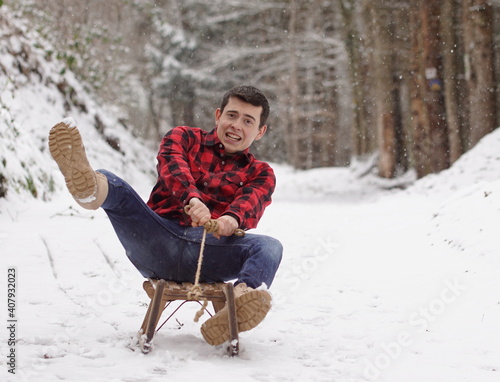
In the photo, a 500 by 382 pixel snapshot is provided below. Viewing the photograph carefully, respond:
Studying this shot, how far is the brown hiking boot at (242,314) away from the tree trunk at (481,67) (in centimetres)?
924

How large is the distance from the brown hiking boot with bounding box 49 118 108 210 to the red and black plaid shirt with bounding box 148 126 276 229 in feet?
1.41

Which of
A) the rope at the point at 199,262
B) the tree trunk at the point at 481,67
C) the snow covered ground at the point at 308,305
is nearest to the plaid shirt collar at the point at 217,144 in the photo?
the rope at the point at 199,262

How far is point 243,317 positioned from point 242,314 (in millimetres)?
17

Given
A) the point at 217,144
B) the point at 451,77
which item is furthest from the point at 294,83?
the point at 217,144

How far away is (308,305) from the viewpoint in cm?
457

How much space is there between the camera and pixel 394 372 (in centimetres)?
298

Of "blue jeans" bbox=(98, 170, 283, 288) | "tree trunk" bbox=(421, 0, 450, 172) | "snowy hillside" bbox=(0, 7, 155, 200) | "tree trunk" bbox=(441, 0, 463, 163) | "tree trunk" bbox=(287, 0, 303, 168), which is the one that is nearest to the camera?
"blue jeans" bbox=(98, 170, 283, 288)

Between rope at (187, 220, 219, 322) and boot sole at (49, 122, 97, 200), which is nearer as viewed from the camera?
boot sole at (49, 122, 97, 200)

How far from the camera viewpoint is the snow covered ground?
9.60 ft

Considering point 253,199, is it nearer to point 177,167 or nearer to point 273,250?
point 273,250

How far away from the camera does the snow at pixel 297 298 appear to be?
2938 mm

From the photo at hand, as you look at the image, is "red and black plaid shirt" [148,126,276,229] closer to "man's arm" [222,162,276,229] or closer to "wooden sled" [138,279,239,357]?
"man's arm" [222,162,276,229]

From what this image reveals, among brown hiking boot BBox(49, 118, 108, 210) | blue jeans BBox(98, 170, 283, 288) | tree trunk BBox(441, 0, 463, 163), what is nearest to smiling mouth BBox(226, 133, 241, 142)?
blue jeans BBox(98, 170, 283, 288)

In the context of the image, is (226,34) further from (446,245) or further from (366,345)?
(366,345)
